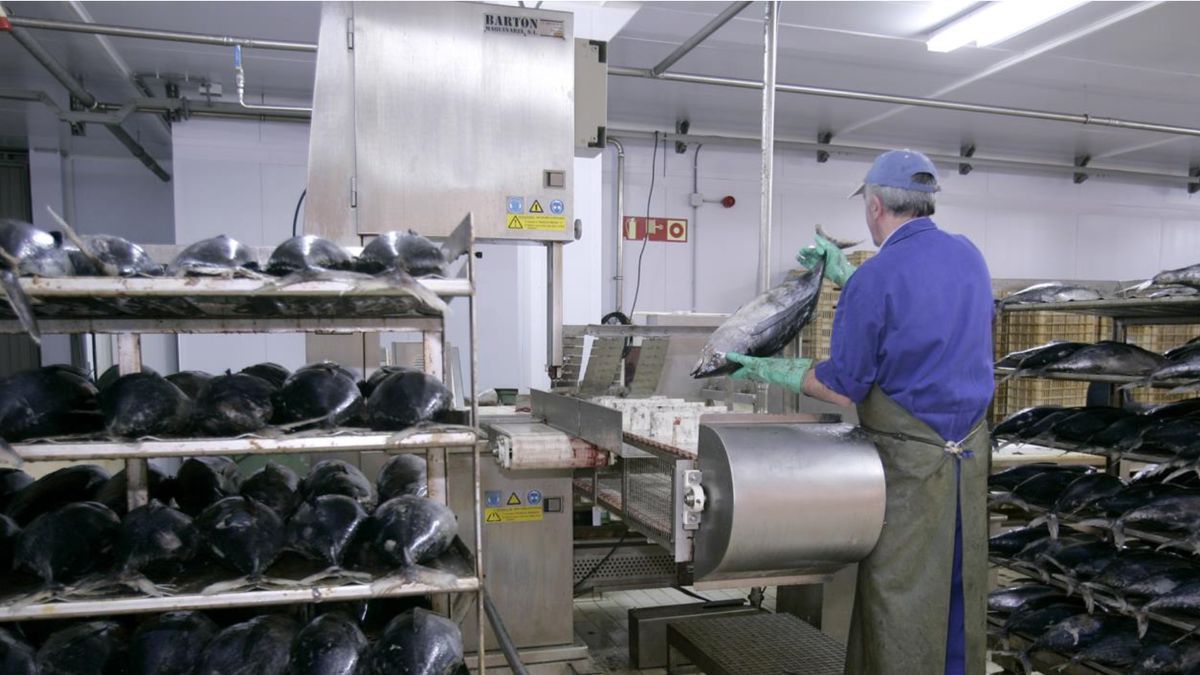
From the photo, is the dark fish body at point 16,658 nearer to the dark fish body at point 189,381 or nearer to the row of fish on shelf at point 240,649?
the row of fish on shelf at point 240,649

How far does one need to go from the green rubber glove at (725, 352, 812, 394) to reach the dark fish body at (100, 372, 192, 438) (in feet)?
4.40

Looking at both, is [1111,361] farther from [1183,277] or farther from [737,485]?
[737,485]

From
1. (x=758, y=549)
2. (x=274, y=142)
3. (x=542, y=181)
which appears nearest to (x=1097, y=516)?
(x=758, y=549)

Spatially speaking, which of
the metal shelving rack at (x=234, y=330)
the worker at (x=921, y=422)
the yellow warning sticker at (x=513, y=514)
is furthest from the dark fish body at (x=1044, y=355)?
the metal shelving rack at (x=234, y=330)

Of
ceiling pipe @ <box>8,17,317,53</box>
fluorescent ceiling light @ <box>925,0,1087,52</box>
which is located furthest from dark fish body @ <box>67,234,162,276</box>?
fluorescent ceiling light @ <box>925,0,1087,52</box>

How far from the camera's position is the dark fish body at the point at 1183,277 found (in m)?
2.37

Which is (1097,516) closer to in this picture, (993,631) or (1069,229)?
(993,631)

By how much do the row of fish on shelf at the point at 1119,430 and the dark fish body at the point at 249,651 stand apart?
264cm

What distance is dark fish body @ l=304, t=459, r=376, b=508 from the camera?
203 centimetres

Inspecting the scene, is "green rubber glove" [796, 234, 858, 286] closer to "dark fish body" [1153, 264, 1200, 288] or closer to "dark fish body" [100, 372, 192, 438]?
"dark fish body" [1153, 264, 1200, 288]

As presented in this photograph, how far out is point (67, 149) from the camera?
6.41m

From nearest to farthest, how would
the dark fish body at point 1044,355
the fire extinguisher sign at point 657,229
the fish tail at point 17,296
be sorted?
the fish tail at point 17,296 → the dark fish body at point 1044,355 → the fire extinguisher sign at point 657,229

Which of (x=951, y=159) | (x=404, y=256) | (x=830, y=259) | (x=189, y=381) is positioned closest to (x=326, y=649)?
(x=189, y=381)

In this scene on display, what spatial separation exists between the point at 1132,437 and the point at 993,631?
2.82 feet
